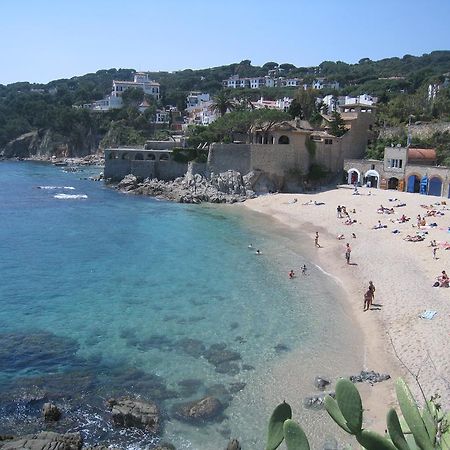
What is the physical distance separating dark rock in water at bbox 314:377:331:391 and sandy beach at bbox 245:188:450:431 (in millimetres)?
983

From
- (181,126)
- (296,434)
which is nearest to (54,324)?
(296,434)

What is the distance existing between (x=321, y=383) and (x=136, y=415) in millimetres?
5122

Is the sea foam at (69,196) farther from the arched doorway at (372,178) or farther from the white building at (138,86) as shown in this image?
the white building at (138,86)

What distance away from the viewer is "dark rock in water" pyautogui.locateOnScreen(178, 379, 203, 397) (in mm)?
14125

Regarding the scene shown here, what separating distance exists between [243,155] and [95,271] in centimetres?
2501

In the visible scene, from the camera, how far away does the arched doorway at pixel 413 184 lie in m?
42.1

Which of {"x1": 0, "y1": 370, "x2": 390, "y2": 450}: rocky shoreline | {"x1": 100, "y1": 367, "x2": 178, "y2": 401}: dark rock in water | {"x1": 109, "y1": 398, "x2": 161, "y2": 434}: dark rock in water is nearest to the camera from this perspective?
Answer: {"x1": 0, "y1": 370, "x2": 390, "y2": 450}: rocky shoreline

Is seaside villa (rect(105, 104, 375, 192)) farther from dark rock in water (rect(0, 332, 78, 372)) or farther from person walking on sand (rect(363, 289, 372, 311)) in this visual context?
dark rock in water (rect(0, 332, 78, 372))

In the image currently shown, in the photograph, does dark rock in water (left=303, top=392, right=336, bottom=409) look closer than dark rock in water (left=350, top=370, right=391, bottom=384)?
Yes

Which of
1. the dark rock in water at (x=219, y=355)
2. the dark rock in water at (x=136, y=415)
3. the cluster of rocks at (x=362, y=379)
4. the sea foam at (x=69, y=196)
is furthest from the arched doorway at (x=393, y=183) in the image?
the dark rock in water at (x=136, y=415)

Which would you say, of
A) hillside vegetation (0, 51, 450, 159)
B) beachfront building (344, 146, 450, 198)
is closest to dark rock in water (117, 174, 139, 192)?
beachfront building (344, 146, 450, 198)

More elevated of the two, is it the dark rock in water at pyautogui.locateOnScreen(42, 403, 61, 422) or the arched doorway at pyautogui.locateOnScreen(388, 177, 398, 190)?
the arched doorway at pyautogui.locateOnScreen(388, 177, 398, 190)

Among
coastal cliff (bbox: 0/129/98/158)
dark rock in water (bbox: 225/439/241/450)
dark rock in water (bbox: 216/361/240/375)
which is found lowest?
dark rock in water (bbox: 216/361/240/375)

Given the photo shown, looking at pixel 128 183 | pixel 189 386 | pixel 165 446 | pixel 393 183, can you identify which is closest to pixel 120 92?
pixel 128 183
